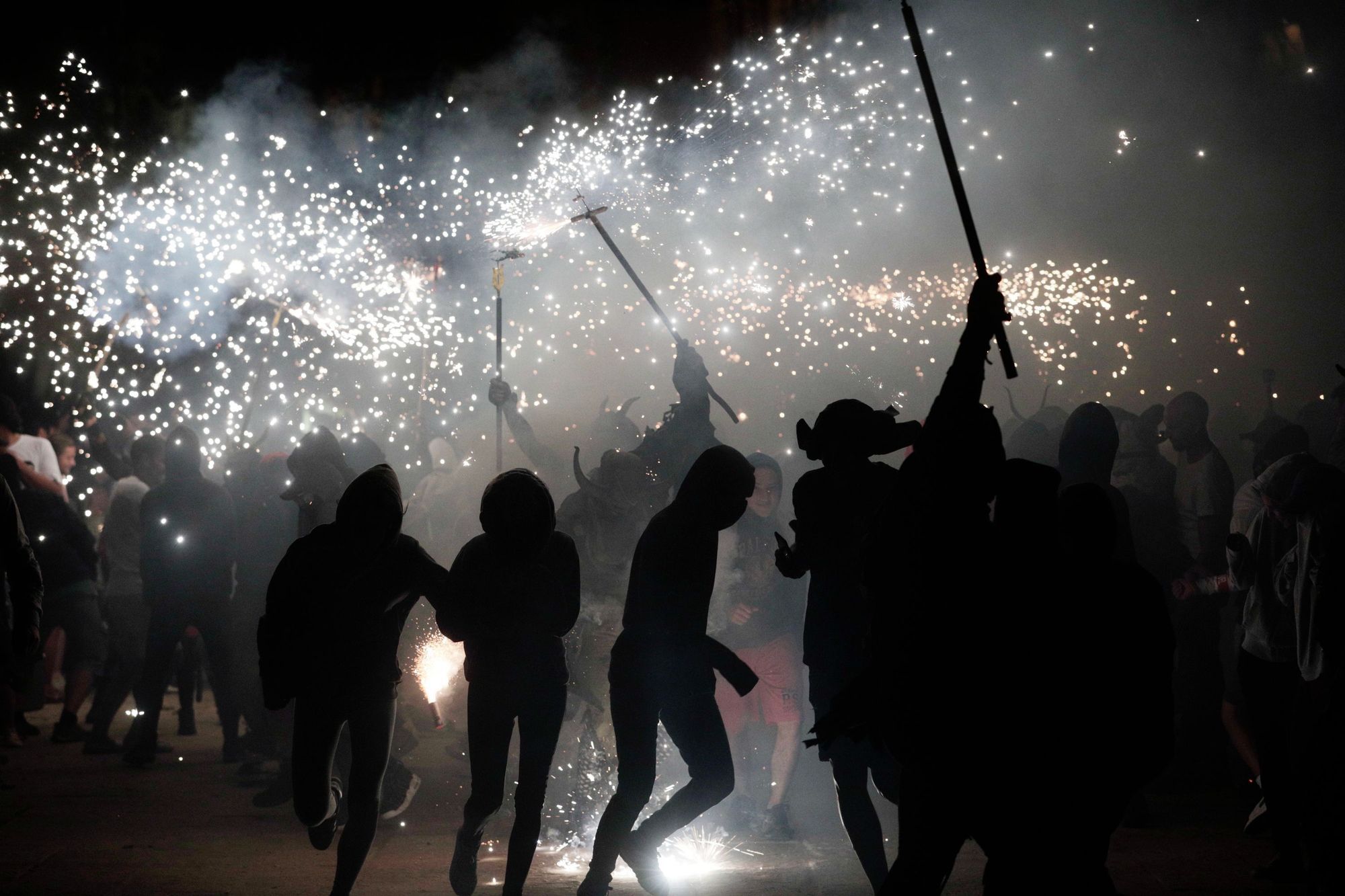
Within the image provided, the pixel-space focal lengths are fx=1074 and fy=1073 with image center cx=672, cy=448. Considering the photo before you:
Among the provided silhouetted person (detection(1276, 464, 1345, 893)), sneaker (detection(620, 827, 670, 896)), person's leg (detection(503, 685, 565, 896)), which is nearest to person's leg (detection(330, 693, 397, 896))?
person's leg (detection(503, 685, 565, 896))

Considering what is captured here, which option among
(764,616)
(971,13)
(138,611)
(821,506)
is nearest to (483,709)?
(821,506)

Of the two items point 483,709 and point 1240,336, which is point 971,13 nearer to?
point 1240,336

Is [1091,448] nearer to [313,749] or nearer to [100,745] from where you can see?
[313,749]

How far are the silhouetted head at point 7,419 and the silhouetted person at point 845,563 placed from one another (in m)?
6.80

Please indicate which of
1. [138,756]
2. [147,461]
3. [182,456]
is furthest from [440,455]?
[138,756]

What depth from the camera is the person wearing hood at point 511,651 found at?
4.46 metres

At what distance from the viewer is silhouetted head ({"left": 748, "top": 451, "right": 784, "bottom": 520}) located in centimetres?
675

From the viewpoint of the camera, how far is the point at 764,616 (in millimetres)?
6461

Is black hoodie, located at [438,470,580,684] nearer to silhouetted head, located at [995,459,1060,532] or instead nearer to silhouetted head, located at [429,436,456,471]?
silhouetted head, located at [995,459,1060,532]

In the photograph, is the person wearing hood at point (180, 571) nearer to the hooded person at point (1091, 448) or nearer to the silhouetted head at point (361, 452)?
the silhouetted head at point (361, 452)

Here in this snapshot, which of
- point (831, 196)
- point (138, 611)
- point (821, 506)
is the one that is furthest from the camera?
point (831, 196)

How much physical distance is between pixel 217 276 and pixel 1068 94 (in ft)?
39.5

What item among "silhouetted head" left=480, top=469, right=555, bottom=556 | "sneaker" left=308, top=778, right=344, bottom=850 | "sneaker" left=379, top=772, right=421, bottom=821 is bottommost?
"sneaker" left=379, top=772, right=421, bottom=821

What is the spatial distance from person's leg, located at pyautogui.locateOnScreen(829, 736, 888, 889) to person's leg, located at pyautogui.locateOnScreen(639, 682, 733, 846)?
44 centimetres
